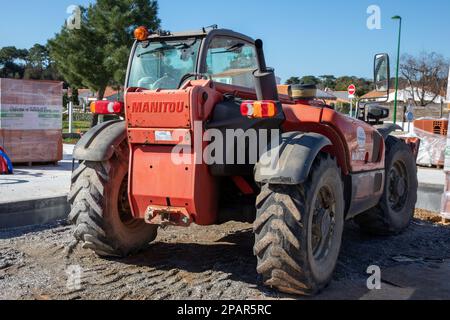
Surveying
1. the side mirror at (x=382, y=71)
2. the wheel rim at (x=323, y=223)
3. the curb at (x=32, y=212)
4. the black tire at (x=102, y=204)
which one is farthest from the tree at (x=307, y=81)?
the curb at (x=32, y=212)

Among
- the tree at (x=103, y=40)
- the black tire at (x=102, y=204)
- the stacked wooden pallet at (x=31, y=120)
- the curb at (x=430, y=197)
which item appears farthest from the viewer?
the tree at (x=103, y=40)

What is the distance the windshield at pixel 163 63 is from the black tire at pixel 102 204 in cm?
72

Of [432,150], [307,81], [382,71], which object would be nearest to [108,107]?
[382,71]

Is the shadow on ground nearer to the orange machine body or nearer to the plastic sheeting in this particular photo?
the orange machine body

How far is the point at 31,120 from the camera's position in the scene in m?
10.9

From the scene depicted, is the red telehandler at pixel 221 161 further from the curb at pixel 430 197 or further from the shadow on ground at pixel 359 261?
the curb at pixel 430 197

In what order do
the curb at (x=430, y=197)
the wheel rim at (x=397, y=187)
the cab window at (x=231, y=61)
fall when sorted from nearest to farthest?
the cab window at (x=231, y=61), the wheel rim at (x=397, y=187), the curb at (x=430, y=197)

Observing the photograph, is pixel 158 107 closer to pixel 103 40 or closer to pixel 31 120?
pixel 31 120

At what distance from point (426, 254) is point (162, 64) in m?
3.56

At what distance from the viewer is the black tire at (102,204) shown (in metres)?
4.62

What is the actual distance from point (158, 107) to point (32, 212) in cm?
339

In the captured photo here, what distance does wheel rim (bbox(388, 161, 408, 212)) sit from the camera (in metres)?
6.57
